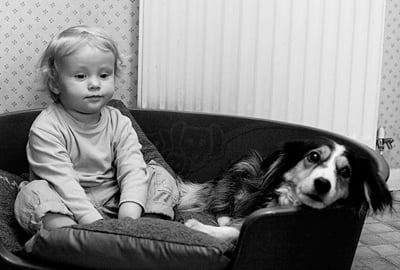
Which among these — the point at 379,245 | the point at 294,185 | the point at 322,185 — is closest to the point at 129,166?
the point at 294,185

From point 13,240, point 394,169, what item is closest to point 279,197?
point 13,240

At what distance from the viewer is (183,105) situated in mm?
2369

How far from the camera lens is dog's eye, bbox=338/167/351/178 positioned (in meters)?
1.51

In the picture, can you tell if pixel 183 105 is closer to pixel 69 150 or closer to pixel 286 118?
pixel 286 118

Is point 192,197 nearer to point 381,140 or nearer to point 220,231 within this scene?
point 220,231

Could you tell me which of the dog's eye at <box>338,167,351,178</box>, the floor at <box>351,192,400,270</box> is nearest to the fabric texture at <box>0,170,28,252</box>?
the dog's eye at <box>338,167,351,178</box>

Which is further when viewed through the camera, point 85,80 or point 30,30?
point 30,30

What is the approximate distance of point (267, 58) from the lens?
2.39m

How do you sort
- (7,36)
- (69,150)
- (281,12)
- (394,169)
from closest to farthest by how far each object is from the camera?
(69,150)
(7,36)
(281,12)
(394,169)

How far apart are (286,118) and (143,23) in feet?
2.28

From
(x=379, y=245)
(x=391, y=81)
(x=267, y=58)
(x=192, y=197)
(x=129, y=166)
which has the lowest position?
(x=379, y=245)

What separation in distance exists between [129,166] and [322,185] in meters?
0.61

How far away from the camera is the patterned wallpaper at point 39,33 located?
2.15 m

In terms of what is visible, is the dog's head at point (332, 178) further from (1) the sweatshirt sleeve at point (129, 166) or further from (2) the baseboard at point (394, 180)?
(2) the baseboard at point (394, 180)
